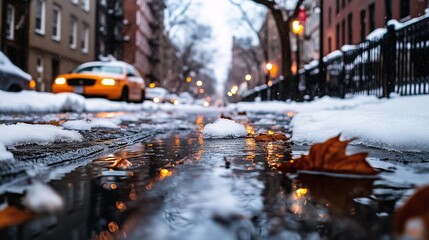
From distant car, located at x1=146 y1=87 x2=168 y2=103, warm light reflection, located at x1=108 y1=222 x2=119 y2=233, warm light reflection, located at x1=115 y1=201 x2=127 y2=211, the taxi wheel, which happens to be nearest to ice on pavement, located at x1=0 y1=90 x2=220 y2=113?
→ the taxi wheel

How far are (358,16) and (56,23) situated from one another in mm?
18508

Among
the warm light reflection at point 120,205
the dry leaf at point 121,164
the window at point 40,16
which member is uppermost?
the window at point 40,16

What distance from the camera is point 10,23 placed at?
899 inches

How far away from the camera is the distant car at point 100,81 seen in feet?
52.8

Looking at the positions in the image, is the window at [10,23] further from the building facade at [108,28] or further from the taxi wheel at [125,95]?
the building facade at [108,28]

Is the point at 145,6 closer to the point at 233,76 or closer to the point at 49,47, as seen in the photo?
the point at 49,47

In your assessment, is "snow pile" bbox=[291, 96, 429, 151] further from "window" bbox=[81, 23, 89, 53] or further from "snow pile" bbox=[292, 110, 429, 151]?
"window" bbox=[81, 23, 89, 53]

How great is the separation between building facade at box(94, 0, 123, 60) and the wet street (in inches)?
1369

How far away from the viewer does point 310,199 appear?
169cm

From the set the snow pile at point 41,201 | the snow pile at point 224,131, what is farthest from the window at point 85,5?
the snow pile at point 41,201

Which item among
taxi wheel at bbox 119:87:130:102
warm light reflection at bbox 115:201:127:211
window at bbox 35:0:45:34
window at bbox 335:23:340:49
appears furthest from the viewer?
window at bbox 335:23:340:49

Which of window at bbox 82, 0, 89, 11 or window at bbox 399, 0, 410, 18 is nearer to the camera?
window at bbox 399, 0, 410, 18

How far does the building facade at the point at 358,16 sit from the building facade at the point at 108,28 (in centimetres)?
1818

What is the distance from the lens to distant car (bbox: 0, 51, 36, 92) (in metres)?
12.1
